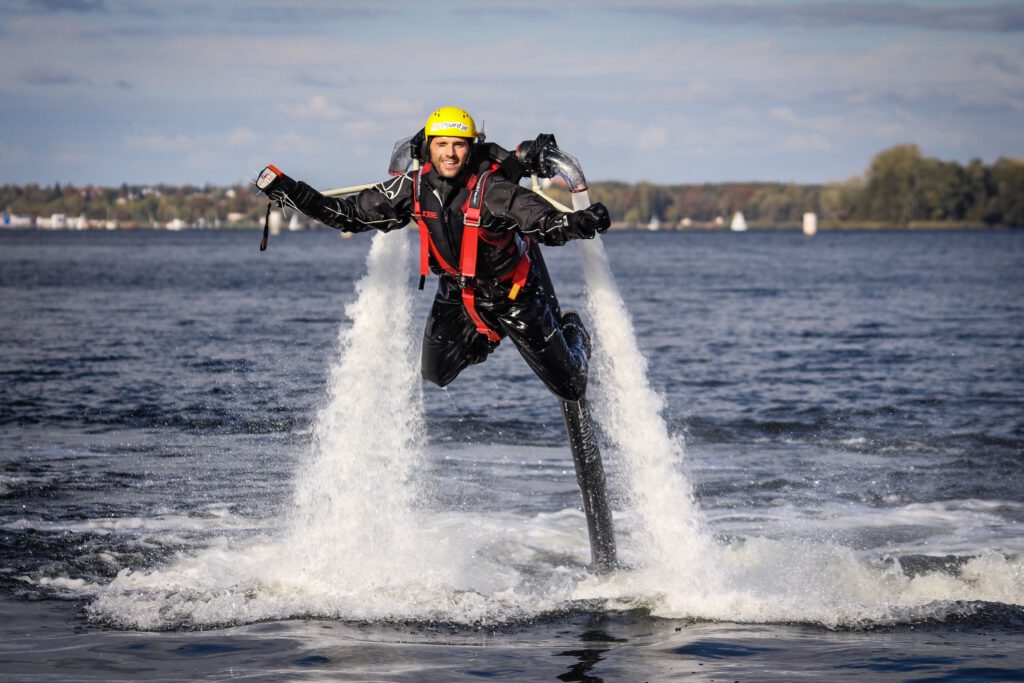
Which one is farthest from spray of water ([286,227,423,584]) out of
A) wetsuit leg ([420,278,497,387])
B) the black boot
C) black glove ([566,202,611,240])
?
black glove ([566,202,611,240])

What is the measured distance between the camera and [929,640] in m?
9.99

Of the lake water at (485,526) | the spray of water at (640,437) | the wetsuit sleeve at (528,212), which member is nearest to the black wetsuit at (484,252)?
the wetsuit sleeve at (528,212)

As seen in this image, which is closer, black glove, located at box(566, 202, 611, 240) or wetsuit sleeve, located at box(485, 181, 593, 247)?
black glove, located at box(566, 202, 611, 240)

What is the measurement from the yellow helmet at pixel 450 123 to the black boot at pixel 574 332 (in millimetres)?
2332

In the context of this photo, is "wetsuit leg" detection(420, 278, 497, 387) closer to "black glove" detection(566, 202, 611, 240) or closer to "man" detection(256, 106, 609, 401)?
"man" detection(256, 106, 609, 401)

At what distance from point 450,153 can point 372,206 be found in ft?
2.91

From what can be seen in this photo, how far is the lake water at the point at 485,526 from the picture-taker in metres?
9.66

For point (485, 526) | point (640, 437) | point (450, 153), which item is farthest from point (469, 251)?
point (485, 526)

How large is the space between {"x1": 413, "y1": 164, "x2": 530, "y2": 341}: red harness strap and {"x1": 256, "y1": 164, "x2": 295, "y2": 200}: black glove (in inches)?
42.0

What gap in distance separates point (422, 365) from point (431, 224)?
1789mm

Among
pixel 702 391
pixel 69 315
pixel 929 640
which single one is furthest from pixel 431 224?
pixel 69 315

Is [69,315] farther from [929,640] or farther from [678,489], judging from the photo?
[929,640]

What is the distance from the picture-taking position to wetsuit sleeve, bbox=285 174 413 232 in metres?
10.7

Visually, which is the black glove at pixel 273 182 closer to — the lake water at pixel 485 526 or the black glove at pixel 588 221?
the lake water at pixel 485 526
